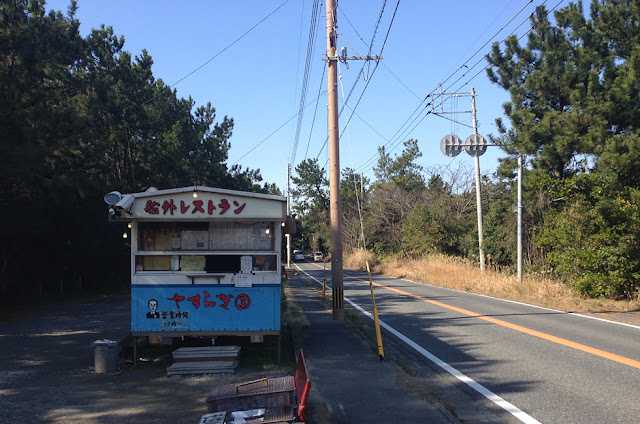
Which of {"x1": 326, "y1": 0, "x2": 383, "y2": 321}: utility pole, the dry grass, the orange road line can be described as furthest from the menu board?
the dry grass

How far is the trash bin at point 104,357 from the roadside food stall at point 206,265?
449 millimetres

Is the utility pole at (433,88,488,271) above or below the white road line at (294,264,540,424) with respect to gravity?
above

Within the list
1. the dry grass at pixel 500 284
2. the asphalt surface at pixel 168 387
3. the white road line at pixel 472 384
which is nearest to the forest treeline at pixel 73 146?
the asphalt surface at pixel 168 387

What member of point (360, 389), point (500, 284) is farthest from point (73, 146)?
point (500, 284)

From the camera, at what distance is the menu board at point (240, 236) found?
331 inches

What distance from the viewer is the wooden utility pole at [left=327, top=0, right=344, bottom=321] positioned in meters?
12.6

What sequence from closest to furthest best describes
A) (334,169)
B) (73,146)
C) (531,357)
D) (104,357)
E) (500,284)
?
(104,357) → (531,357) → (334,169) → (73,146) → (500,284)

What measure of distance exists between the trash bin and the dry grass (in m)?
12.5

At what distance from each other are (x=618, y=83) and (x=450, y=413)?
51.3ft

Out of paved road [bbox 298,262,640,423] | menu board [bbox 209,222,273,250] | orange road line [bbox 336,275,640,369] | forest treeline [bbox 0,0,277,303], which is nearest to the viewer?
paved road [bbox 298,262,640,423]

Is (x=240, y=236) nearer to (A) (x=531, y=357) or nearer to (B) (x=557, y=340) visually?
(A) (x=531, y=357)

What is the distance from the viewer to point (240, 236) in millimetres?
8469

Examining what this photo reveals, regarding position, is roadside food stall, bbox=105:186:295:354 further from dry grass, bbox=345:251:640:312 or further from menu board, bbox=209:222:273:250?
dry grass, bbox=345:251:640:312

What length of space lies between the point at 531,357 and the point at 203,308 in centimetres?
565
